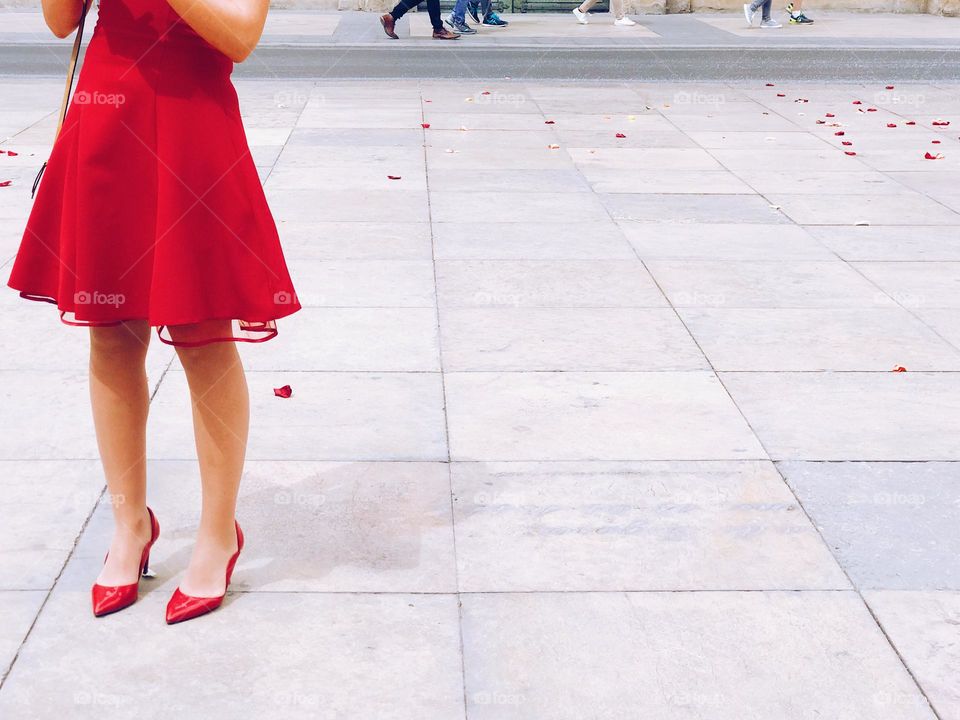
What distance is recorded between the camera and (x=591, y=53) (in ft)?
57.0

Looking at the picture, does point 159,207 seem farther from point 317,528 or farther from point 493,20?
point 493,20

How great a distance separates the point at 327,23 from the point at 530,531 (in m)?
18.2

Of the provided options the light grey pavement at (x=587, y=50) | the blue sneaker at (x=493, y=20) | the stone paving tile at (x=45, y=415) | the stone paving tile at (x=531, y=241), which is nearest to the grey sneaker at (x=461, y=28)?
the light grey pavement at (x=587, y=50)

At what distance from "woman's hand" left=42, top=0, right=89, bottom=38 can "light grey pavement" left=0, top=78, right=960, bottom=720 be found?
5.10ft

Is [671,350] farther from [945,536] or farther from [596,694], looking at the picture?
[596,694]

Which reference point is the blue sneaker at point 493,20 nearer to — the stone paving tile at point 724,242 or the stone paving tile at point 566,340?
the stone paving tile at point 724,242

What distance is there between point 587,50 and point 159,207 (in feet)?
50.3

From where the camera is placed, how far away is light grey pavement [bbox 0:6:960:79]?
49.9 feet

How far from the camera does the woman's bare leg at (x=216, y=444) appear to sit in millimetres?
3314

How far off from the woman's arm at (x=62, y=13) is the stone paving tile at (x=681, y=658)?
188cm

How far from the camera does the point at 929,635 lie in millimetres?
3393

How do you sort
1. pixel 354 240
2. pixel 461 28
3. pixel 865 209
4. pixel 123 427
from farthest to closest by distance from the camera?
pixel 461 28, pixel 865 209, pixel 354 240, pixel 123 427

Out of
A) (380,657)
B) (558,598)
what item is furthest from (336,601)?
(558,598)

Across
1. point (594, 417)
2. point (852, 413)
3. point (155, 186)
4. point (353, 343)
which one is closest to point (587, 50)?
point (353, 343)
